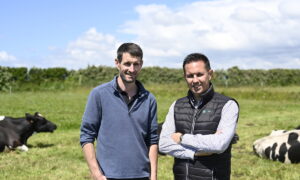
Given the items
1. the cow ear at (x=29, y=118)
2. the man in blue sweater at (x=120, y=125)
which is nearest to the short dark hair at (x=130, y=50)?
the man in blue sweater at (x=120, y=125)

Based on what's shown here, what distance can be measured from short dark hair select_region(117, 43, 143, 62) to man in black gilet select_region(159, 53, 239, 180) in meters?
0.52

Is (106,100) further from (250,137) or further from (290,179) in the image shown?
(250,137)

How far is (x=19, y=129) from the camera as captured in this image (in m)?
11.4

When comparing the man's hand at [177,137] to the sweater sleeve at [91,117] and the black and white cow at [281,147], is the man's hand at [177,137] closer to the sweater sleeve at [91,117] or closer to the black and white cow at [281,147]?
the sweater sleeve at [91,117]

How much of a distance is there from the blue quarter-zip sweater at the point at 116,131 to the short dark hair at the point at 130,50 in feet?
0.92

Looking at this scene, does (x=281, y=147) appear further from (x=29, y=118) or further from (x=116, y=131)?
(x=29, y=118)

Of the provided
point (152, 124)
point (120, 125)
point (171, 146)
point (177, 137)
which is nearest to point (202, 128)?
point (177, 137)

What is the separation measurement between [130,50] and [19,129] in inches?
339

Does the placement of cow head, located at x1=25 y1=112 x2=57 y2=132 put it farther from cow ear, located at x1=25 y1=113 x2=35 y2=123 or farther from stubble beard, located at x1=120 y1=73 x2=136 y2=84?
stubble beard, located at x1=120 y1=73 x2=136 y2=84

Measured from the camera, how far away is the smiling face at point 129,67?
3.67 metres

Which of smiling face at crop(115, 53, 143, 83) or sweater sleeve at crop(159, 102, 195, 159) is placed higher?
smiling face at crop(115, 53, 143, 83)

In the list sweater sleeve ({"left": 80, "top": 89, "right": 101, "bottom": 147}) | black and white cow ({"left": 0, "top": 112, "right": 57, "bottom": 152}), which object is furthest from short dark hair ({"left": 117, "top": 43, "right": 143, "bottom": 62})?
black and white cow ({"left": 0, "top": 112, "right": 57, "bottom": 152})

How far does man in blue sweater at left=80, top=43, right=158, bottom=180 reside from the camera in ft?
12.1

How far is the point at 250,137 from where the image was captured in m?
12.4
